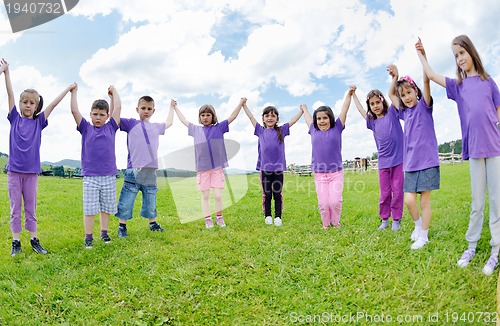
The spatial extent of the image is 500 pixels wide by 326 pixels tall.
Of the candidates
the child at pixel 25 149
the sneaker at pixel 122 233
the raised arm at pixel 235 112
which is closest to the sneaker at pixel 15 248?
the child at pixel 25 149

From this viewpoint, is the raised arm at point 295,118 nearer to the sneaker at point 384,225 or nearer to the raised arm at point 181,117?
the raised arm at point 181,117

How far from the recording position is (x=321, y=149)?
7188mm

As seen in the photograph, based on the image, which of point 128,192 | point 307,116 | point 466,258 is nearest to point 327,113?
point 307,116

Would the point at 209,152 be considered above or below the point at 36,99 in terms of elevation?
below

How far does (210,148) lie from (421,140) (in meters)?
3.99

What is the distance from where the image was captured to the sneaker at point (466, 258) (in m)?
5.20

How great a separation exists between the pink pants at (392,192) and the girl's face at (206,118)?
3573mm

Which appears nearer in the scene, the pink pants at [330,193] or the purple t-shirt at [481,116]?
the purple t-shirt at [481,116]

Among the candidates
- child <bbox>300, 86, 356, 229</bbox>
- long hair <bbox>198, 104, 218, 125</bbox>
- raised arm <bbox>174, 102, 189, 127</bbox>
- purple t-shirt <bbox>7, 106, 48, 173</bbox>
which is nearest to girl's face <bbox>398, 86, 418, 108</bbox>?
child <bbox>300, 86, 356, 229</bbox>

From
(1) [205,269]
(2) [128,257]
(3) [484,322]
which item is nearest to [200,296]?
(1) [205,269]

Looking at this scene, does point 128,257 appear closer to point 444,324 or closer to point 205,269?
point 205,269

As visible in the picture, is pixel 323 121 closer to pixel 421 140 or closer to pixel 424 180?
pixel 421 140

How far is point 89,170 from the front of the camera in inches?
260

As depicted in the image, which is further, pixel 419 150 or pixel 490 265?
pixel 419 150
